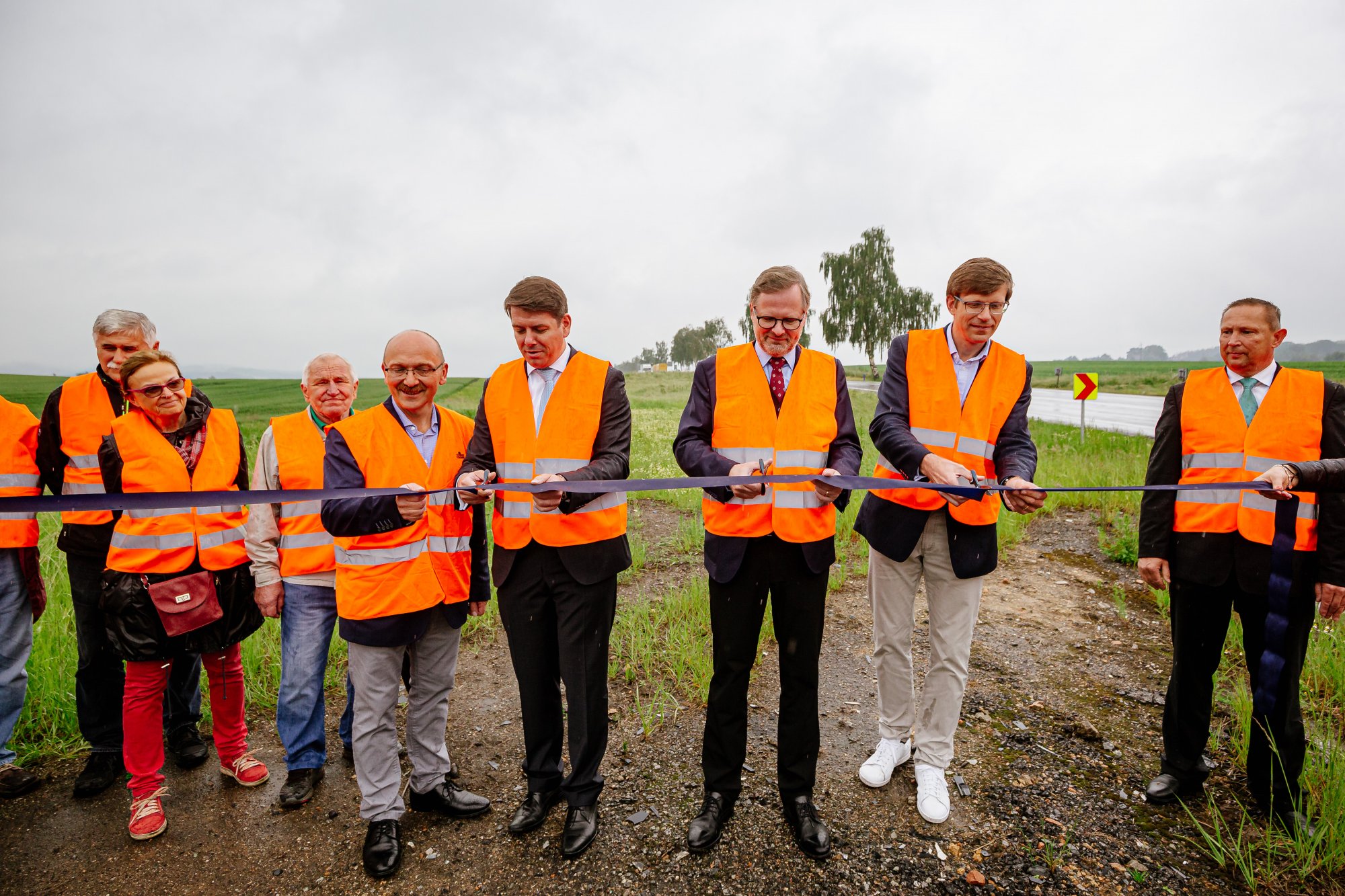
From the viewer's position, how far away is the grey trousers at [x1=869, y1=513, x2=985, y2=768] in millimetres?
3125

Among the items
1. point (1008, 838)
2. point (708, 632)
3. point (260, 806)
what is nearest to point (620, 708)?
point (708, 632)

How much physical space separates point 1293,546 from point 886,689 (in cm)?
194

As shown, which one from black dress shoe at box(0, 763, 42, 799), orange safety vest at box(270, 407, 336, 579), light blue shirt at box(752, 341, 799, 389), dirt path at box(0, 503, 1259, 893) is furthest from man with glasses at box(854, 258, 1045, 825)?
black dress shoe at box(0, 763, 42, 799)

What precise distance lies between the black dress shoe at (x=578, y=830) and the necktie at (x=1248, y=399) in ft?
12.1

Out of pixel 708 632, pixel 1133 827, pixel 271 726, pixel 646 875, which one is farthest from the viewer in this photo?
pixel 708 632

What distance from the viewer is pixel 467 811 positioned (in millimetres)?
3139

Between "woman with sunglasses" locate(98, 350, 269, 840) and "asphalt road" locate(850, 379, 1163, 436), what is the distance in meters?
17.5

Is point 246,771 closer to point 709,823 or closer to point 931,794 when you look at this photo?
point 709,823

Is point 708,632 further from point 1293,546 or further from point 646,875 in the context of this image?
point 1293,546

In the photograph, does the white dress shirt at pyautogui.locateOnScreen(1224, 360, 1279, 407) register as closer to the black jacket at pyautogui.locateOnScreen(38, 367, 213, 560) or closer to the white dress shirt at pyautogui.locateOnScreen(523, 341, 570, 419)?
the white dress shirt at pyautogui.locateOnScreen(523, 341, 570, 419)

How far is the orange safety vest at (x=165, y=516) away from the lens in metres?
3.03

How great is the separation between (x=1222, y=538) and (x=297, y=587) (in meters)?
4.68

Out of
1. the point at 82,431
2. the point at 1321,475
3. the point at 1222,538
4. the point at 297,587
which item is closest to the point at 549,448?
the point at 297,587

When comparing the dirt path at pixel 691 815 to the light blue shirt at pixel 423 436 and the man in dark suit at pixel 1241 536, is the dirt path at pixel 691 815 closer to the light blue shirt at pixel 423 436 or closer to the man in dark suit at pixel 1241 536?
the man in dark suit at pixel 1241 536
